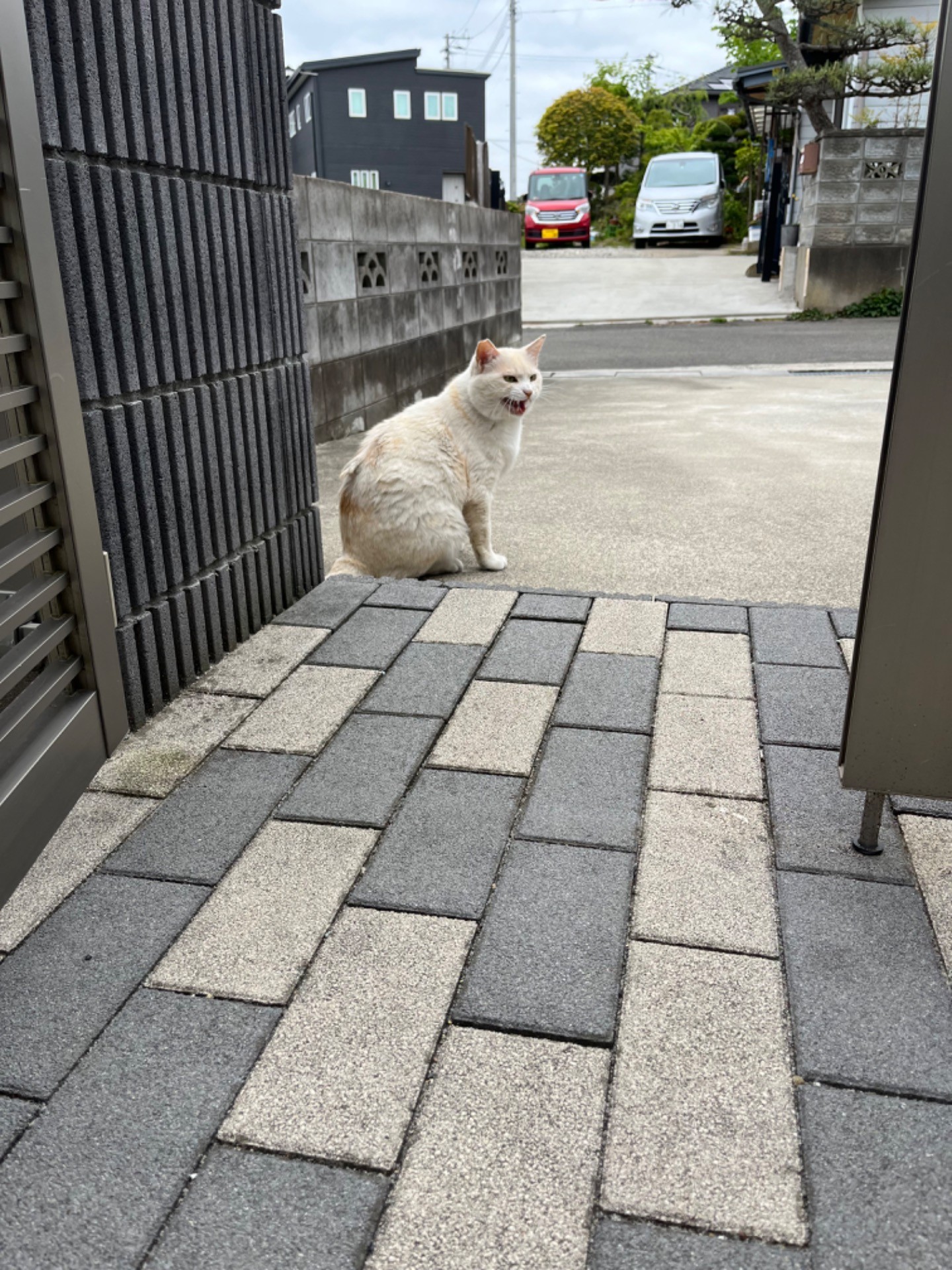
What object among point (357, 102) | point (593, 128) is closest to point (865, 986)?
point (357, 102)

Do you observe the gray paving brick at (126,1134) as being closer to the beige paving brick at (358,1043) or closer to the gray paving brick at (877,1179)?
the beige paving brick at (358,1043)

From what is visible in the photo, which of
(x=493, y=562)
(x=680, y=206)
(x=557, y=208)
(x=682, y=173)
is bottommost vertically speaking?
(x=493, y=562)

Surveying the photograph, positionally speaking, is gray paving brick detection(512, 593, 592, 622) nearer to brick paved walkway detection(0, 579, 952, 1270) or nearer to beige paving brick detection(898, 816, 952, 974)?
brick paved walkway detection(0, 579, 952, 1270)

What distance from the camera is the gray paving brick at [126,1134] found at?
1089 mm

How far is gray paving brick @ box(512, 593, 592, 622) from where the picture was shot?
9.99 ft

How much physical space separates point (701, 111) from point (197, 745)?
148 ft

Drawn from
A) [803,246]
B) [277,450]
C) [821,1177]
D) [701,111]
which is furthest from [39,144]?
[701,111]

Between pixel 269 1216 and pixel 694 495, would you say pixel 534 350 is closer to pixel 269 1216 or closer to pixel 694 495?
pixel 694 495

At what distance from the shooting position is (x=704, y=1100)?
1.27 meters

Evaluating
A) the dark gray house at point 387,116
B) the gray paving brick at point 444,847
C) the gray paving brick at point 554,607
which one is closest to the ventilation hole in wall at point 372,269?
the gray paving brick at point 554,607

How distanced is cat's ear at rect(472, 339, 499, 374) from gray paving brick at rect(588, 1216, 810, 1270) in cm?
318

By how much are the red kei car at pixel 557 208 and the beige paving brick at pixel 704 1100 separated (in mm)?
25182

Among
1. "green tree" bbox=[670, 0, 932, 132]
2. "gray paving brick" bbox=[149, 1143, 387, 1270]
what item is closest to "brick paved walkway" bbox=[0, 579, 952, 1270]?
"gray paving brick" bbox=[149, 1143, 387, 1270]

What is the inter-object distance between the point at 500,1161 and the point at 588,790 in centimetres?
94
